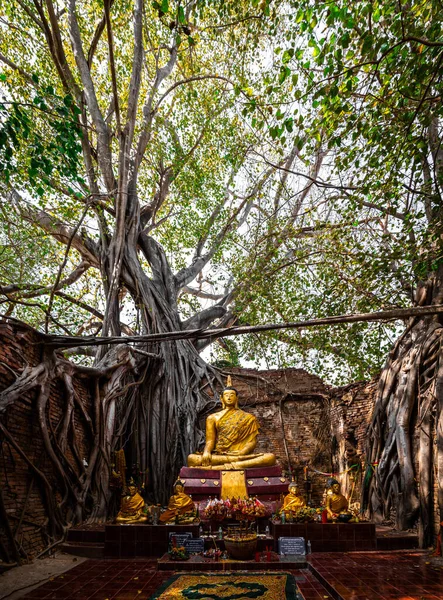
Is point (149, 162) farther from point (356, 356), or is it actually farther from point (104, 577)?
point (104, 577)

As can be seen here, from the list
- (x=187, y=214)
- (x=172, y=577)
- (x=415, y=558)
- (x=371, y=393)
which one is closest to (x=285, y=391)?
(x=371, y=393)

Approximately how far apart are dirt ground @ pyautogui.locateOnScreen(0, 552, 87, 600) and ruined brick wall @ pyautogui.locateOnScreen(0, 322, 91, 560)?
0.79ft

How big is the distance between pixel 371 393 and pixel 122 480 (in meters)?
4.96

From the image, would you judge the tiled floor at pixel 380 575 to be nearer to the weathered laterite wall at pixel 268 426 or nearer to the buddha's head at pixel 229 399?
the buddha's head at pixel 229 399

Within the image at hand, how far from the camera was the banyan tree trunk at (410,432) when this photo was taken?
5.69 m

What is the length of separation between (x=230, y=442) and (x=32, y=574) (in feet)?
11.9

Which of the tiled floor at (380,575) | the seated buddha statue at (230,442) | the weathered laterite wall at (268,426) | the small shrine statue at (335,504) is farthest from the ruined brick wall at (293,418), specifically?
the tiled floor at (380,575)

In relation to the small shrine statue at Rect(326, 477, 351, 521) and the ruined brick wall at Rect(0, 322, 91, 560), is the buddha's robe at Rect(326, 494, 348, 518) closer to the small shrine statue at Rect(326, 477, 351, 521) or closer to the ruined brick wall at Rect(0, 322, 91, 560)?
the small shrine statue at Rect(326, 477, 351, 521)

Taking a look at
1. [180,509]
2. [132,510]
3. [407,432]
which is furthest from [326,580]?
[407,432]

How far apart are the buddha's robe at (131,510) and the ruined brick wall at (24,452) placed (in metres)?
0.92

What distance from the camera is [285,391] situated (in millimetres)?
10594

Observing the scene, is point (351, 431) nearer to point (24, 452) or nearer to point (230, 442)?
point (230, 442)

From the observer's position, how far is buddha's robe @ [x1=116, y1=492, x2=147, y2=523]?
547 centimetres

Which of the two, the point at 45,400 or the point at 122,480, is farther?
the point at 122,480
